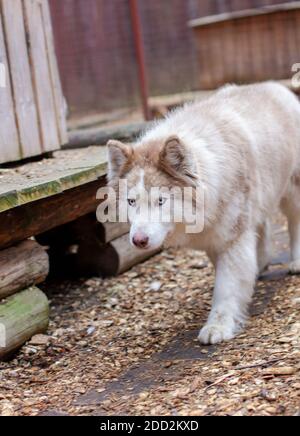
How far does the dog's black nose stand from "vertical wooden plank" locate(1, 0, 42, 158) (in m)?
1.68

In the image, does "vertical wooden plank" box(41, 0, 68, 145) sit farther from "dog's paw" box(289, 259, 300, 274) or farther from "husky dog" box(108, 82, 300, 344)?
"dog's paw" box(289, 259, 300, 274)

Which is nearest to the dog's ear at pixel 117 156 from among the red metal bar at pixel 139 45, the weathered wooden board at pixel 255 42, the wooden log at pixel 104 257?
the wooden log at pixel 104 257

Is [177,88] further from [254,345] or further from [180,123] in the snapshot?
[254,345]

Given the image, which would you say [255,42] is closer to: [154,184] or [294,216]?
[294,216]

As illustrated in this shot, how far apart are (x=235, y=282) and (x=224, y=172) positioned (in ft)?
2.38

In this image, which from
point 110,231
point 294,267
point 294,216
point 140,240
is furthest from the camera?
point 110,231

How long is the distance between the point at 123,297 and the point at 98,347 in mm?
933

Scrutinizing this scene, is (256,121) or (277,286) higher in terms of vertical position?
(256,121)

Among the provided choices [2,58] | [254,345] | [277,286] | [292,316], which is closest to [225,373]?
[254,345]

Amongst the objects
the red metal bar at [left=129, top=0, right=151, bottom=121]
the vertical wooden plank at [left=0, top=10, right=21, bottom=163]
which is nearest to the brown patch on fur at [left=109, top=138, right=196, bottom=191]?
the vertical wooden plank at [left=0, top=10, right=21, bottom=163]

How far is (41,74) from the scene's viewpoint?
17.8ft

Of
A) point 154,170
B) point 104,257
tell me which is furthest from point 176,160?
point 104,257

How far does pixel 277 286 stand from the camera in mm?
5223

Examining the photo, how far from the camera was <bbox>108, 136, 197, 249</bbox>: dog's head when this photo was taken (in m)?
4.00
